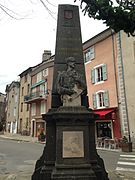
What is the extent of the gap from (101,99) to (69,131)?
15.3m

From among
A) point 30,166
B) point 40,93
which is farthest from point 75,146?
point 40,93

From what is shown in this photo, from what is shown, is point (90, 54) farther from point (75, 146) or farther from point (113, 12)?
point (75, 146)

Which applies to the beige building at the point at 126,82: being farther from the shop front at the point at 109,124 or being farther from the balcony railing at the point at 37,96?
the balcony railing at the point at 37,96

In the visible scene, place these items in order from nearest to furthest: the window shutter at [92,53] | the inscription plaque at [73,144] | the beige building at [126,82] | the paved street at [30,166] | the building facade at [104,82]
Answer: the inscription plaque at [73,144] → the paved street at [30,166] → the beige building at [126,82] → the building facade at [104,82] → the window shutter at [92,53]

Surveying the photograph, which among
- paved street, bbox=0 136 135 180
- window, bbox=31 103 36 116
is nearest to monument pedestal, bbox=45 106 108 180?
paved street, bbox=0 136 135 180

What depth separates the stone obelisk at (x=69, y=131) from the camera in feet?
18.7

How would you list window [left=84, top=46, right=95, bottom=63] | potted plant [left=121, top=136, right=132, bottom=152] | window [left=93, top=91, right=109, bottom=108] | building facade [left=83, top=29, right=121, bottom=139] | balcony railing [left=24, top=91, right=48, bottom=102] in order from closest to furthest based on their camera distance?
1. potted plant [left=121, top=136, right=132, bottom=152]
2. building facade [left=83, top=29, right=121, bottom=139]
3. window [left=93, top=91, right=109, bottom=108]
4. window [left=84, top=46, right=95, bottom=63]
5. balcony railing [left=24, top=91, right=48, bottom=102]

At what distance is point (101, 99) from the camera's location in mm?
20859

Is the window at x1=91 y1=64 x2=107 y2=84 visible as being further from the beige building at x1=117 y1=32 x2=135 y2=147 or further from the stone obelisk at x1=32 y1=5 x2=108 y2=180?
the stone obelisk at x1=32 y1=5 x2=108 y2=180

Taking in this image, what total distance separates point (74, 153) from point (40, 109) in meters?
26.2

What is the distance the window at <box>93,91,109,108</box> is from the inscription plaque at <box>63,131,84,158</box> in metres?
14.0

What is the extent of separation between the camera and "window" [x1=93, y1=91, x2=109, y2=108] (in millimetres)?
19862

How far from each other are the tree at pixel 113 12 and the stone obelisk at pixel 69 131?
1558mm

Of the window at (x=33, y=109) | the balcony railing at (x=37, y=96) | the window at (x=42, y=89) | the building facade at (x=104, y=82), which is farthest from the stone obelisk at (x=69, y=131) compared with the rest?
the window at (x=33, y=109)
